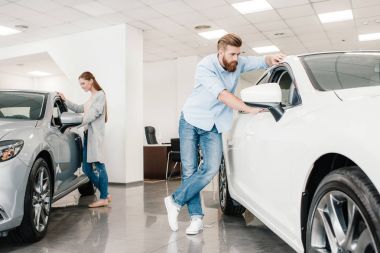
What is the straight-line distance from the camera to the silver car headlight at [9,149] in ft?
8.65

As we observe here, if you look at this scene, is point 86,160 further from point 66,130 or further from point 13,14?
point 13,14

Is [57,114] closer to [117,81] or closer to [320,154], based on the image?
[320,154]

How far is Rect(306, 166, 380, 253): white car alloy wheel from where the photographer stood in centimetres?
132

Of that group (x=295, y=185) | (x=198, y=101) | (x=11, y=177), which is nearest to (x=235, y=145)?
(x=198, y=101)

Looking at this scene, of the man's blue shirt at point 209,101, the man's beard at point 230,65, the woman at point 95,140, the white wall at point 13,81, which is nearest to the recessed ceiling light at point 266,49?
the woman at point 95,140

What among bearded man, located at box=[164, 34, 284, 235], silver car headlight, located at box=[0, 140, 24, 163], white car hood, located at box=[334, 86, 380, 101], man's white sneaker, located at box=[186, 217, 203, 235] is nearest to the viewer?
white car hood, located at box=[334, 86, 380, 101]

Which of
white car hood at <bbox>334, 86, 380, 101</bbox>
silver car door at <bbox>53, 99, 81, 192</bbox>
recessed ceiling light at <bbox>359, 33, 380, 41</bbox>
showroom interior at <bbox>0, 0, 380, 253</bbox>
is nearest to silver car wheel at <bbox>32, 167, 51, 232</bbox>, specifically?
silver car door at <bbox>53, 99, 81, 192</bbox>

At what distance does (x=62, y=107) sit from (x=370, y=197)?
3.75 meters

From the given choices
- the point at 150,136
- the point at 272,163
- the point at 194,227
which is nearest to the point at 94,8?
the point at 150,136

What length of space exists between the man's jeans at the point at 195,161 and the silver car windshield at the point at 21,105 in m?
1.34

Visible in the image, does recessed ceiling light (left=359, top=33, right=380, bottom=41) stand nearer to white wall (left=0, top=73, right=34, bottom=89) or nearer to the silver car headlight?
the silver car headlight

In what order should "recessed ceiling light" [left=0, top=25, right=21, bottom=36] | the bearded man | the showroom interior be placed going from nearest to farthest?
the bearded man
the showroom interior
"recessed ceiling light" [left=0, top=25, right=21, bottom=36]

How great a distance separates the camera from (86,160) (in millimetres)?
4582

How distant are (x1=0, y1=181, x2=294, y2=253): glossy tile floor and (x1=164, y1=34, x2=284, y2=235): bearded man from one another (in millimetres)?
262
